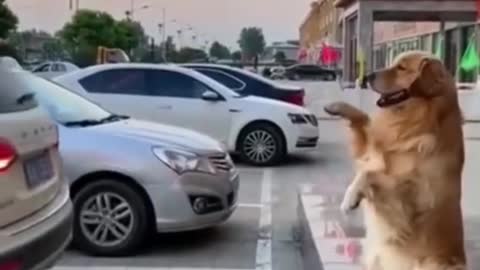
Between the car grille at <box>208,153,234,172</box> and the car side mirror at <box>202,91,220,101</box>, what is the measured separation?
19.3ft

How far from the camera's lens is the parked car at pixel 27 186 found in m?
4.47

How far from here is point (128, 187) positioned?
25.1 feet

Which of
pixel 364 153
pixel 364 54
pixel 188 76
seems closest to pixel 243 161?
pixel 188 76

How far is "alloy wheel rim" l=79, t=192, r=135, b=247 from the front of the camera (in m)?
7.68

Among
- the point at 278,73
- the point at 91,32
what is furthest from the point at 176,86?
the point at 91,32

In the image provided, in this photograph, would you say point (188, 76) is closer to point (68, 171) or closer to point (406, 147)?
point (68, 171)

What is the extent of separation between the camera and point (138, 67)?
14.2 meters

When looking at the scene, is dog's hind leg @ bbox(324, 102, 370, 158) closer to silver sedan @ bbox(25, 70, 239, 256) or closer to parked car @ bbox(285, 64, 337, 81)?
silver sedan @ bbox(25, 70, 239, 256)

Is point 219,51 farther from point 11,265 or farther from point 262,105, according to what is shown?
point 11,265

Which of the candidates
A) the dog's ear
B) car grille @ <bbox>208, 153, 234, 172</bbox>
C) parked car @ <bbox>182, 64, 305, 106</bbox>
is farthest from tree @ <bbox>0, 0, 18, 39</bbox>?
the dog's ear

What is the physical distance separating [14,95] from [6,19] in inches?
2456

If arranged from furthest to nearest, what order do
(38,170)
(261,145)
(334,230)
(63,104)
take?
1. (261,145)
2. (63,104)
3. (334,230)
4. (38,170)

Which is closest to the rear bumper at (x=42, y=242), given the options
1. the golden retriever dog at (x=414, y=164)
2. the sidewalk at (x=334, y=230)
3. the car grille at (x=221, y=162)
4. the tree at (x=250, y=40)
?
the golden retriever dog at (x=414, y=164)

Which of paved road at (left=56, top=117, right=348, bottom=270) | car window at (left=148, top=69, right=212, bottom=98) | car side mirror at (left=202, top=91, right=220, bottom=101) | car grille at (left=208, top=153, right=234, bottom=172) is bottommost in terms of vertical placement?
paved road at (left=56, top=117, right=348, bottom=270)
